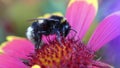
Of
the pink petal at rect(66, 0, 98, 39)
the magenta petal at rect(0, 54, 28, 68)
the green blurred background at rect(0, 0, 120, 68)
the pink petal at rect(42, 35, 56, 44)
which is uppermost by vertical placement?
the green blurred background at rect(0, 0, 120, 68)

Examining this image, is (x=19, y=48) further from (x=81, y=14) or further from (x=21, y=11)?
(x=21, y=11)

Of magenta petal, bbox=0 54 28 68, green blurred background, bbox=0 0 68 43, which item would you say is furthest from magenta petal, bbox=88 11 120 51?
green blurred background, bbox=0 0 68 43

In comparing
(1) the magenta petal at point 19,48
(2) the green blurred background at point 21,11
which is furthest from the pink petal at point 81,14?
(2) the green blurred background at point 21,11

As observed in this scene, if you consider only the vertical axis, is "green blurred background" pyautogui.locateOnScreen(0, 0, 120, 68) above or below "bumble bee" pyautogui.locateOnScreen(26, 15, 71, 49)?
above

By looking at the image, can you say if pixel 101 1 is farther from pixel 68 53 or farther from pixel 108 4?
pixel 68 53

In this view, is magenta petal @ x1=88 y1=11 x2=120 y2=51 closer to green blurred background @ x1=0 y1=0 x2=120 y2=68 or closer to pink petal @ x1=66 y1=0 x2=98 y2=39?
pink petal @ x1=66 y1=0 x2=98 y2=39
